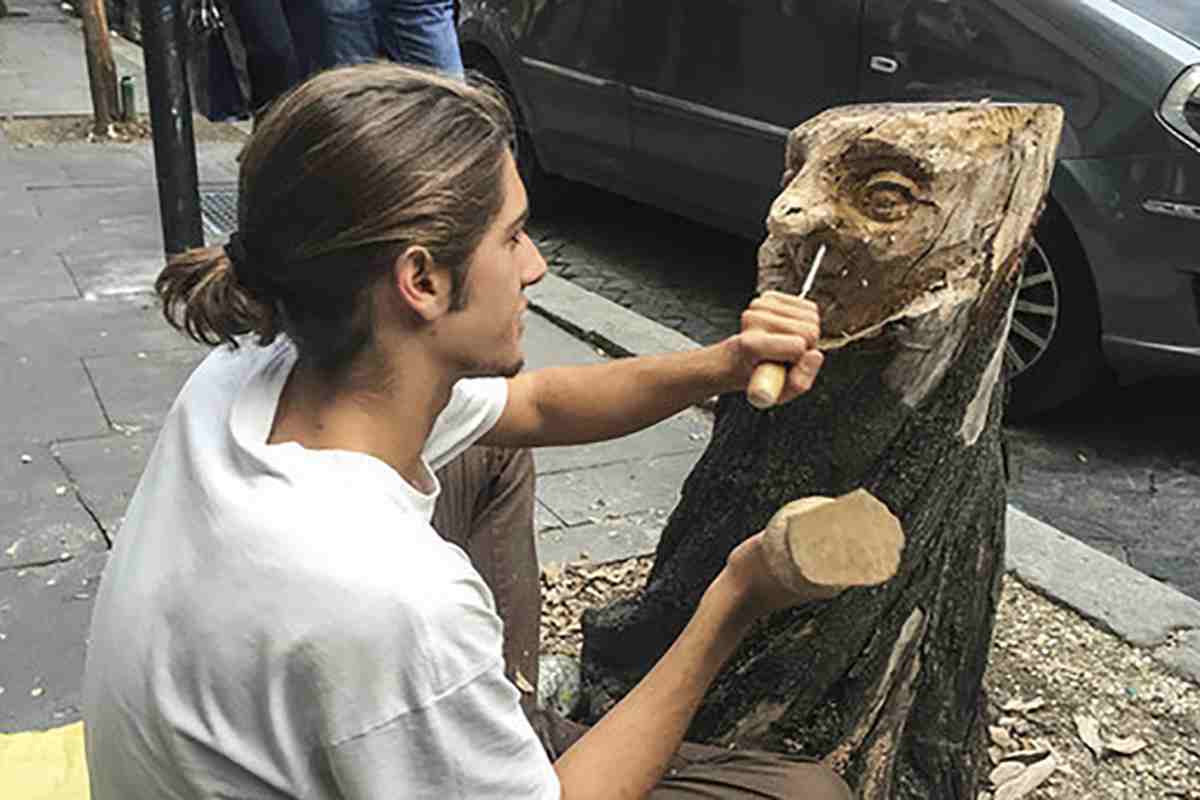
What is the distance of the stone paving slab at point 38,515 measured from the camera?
288 cm

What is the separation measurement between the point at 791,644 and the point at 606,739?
65 cm

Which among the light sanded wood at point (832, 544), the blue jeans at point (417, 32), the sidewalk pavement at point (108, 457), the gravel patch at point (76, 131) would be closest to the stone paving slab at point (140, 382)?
the sidewalk pavement at point (108, 457)

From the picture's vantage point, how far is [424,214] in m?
1.25

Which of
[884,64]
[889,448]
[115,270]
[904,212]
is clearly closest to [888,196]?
[904,212]

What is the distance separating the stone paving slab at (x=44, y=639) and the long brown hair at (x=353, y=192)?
1370mm

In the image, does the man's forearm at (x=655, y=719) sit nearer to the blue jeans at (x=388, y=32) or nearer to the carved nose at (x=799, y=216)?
the carved nose at (x=799, y=216)

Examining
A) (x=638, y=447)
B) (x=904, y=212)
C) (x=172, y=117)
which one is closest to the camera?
(x=904, y=212)

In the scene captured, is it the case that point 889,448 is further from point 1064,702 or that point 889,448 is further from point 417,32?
point 417,32

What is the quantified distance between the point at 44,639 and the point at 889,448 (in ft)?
5.42

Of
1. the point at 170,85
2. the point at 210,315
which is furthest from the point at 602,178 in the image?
the point at 210,315

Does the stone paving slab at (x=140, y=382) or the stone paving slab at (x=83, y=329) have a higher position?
the stone paving slab at (x=140, y=382)

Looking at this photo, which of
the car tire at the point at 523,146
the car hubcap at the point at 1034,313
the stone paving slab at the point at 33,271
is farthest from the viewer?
the car tire at the point at 523,146

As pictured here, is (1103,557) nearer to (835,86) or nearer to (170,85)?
(835,86)

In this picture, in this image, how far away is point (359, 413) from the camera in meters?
1.30
